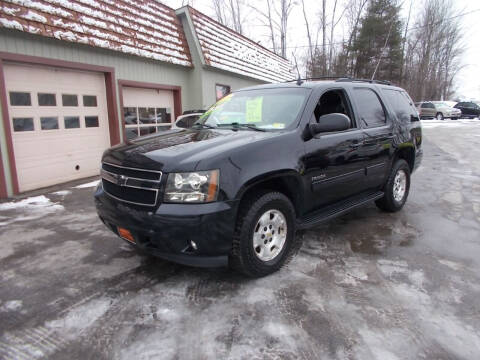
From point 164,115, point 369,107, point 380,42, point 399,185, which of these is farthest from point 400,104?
point 380,42

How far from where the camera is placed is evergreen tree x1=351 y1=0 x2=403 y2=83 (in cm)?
3291

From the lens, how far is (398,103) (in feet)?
17.2

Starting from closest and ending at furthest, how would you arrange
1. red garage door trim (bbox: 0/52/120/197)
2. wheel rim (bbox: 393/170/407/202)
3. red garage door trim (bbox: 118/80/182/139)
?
wheel rim (bbox: 393/170/407/202) < red garage door trim (bbox: 0/52/120/197) < red garage door trim (bbox: 118/80/182/139)

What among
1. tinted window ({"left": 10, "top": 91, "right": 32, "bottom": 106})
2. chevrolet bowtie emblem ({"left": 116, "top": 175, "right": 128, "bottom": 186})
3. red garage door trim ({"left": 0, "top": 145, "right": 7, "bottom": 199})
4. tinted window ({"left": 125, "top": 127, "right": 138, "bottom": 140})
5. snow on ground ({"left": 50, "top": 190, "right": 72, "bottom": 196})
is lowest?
snow on ground ({"left": 50, "top": 190, "right": 72, "bottom": 196})

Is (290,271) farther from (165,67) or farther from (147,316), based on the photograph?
(165,67)

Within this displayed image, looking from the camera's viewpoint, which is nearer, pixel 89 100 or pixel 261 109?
pixel 261 109

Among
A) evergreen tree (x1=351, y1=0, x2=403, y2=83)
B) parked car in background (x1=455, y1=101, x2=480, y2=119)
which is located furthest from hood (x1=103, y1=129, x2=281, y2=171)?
parked car in background (x1=455, y1=101, x2=480, y2=119)

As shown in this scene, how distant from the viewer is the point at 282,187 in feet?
11.0

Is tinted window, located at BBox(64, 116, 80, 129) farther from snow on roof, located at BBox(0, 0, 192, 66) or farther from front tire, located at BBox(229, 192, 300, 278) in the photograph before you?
front tire, located at BBox(229, 192, 300, 278)

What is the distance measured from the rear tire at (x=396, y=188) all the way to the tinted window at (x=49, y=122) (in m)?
6.86

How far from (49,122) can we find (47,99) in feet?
1.62

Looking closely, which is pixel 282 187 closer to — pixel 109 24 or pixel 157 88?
pixel 109 24

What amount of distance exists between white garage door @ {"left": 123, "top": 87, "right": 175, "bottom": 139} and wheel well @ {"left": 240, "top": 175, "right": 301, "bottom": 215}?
22.9ft

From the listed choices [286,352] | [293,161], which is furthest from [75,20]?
[286,352]
